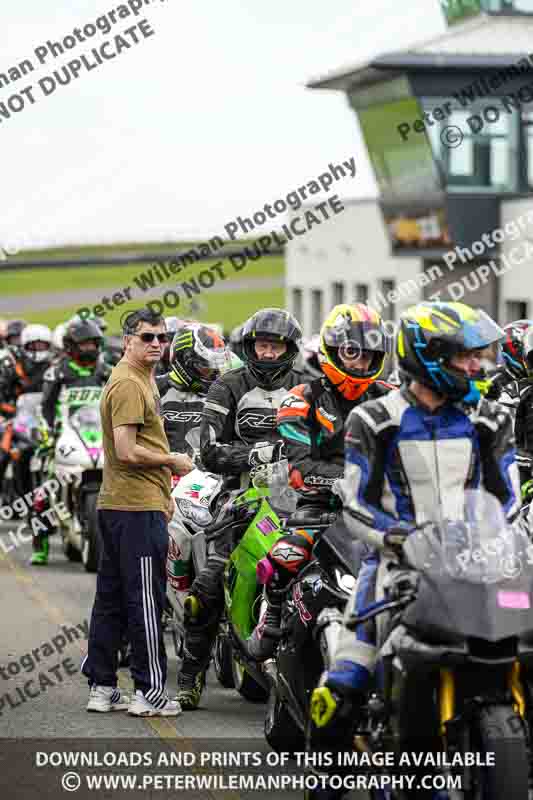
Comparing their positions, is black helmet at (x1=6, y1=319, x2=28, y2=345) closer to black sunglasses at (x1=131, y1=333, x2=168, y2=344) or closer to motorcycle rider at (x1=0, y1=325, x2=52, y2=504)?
motorcycle rider at (x1=0, y1=325, x2=52, y2=504)

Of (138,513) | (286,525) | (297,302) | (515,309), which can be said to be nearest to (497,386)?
(138,513)

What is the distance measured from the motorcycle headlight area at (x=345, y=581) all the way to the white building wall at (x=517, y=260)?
28901 millimetres

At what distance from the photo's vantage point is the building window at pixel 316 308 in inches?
2170

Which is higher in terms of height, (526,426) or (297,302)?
(297,302)

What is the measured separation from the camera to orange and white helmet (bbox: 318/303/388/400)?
25.8ft

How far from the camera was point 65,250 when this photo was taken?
116m

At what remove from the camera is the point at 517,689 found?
19.1 feet

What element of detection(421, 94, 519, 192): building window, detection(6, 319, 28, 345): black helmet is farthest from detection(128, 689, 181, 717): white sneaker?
detection(421, 94, 519, 192): building window

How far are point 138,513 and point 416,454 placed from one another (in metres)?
3.24

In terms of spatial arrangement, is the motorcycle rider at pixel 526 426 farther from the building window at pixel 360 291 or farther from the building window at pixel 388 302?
the building window at pixel 360 291

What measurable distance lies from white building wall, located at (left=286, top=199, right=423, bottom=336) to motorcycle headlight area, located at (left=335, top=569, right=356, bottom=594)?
33.4 metres

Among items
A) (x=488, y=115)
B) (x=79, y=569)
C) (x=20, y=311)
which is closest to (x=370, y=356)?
(x=79, y=569)

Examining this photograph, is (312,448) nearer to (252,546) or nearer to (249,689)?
(252,546)

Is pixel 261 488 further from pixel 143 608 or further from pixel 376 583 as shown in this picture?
pixel 376 583
